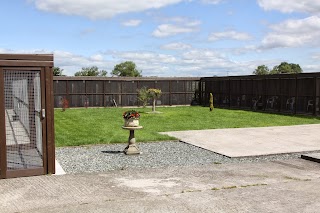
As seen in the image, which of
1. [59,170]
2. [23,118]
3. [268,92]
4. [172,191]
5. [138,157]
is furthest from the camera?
[268,92]

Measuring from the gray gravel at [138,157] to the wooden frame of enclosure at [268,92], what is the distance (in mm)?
14351

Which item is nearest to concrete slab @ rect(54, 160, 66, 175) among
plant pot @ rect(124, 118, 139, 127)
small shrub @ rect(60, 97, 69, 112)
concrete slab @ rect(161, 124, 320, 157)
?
plant pot @ rect(124, 118, 139, 127)

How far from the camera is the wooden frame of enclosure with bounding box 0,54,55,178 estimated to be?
7.87 metres

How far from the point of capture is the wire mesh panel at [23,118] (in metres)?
8.05

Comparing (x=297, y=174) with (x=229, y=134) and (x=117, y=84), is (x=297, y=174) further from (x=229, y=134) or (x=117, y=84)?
(x=117, y=84)

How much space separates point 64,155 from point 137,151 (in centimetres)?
214

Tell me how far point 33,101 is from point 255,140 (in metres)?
8.44

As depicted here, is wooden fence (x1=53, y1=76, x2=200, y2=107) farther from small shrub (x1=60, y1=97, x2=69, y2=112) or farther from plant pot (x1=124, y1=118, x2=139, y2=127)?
plant pot (x1=124, y1=118, x2=139, y2=127)

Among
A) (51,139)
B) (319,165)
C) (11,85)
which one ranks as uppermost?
(11,85)

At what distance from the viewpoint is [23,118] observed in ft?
28.9

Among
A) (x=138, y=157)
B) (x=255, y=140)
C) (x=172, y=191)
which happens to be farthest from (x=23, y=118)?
(x=255, y=140)

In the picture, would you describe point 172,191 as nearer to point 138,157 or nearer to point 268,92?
point 138,157

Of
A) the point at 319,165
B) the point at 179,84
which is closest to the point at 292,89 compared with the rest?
the point at 179,84

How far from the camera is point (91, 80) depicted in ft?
105
